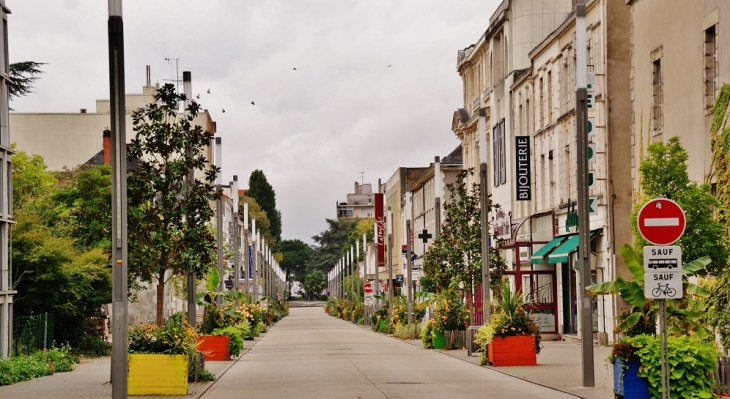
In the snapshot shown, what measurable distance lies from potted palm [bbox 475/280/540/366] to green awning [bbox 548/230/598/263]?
1298 centimetres

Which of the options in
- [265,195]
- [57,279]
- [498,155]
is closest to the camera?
[57,279]

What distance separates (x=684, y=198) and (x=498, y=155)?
40.7 m

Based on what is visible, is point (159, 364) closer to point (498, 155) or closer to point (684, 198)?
point (684, 198)

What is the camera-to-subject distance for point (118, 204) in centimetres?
1830

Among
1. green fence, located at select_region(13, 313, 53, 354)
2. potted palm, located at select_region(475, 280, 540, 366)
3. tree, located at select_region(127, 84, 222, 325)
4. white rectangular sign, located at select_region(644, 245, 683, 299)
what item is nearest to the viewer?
white rectangular sign, located at select_region(644, 245, 683, 299)

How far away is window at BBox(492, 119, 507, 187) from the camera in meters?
60.7

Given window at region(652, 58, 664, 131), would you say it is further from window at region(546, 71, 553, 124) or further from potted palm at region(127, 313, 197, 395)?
window at region(546, 71, 553, 124)

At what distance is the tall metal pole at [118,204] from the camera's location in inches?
716

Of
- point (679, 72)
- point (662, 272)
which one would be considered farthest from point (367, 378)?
point (662, 272)

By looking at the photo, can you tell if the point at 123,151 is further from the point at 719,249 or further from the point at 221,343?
the point at 221,343

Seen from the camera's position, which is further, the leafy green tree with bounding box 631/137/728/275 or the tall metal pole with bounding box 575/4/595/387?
the tall metal pole with bounding box 575/4/595/387

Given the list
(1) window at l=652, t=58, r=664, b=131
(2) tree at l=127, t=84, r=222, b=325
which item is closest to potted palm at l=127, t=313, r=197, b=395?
(2) tree at l=127, t=84, r=222, b=325

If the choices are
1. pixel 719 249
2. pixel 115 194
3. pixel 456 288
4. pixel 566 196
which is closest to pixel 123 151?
pixel 115 194

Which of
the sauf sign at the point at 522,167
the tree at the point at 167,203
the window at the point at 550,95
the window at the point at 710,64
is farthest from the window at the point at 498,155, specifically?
the tree at the point at 167,203
